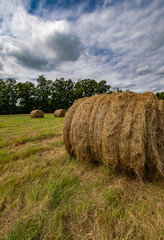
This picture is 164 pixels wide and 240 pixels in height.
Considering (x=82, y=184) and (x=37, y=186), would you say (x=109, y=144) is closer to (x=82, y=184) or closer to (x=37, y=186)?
(x=82, y=184)

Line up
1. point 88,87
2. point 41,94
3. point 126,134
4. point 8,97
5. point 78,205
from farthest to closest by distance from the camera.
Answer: point 88,87
point 41,94
point 8,97
point 126,134
point 78,205

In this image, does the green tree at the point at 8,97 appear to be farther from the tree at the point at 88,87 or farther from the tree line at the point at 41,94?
the tree at the point at 88,87

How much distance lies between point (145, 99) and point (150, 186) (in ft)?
5.51

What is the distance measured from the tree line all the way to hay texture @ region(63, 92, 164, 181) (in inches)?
1417

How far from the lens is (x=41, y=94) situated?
147 ft

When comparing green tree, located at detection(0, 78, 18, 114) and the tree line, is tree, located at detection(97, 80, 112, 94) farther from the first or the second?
green tree, located at detection(0, 78, 18, 114)

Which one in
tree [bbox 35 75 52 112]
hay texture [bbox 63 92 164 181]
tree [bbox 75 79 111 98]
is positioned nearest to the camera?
hay texture [bbox 63 92 164 181]

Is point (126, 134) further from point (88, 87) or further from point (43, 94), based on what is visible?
point (88, 87)

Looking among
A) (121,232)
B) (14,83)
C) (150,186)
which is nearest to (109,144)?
(150,186)

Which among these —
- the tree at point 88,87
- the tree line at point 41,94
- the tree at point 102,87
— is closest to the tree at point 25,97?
the tree line at point 41,94

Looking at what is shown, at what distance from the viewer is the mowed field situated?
1.31 m

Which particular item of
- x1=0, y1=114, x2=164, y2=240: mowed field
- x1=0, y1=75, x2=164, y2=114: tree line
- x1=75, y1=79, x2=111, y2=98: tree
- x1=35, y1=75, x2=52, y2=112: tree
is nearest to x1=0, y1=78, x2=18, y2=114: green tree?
x1=0, y1=75, x2=164, y2=114: tree line

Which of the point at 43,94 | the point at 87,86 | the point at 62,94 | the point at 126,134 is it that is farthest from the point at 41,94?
the point at 126,134

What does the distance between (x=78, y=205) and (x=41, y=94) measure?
4776 cm
